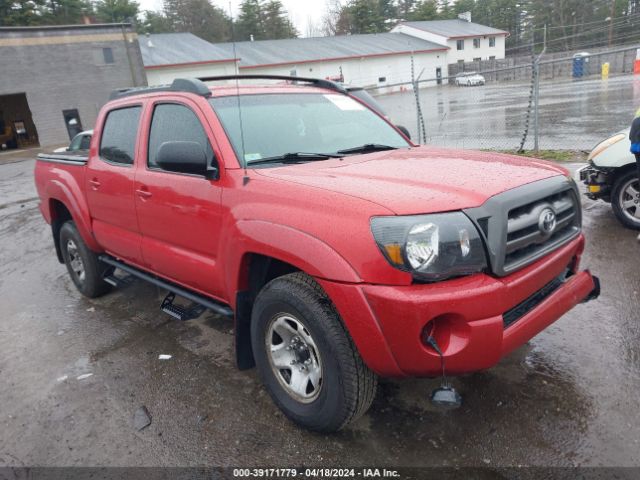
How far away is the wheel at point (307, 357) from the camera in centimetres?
245

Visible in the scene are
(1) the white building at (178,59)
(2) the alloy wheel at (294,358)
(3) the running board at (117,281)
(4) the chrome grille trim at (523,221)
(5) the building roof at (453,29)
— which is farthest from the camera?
(5) the building roof at (453,29)

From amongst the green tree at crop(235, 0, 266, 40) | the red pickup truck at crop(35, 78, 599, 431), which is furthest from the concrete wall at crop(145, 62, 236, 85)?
the red pickup truck at crop(35, 78, 599, 431)

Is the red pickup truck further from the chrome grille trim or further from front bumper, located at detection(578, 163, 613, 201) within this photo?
front bumper, located at detection(578, 163, 613, 201)

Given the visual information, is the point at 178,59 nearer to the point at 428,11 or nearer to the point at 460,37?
the point at 460,37

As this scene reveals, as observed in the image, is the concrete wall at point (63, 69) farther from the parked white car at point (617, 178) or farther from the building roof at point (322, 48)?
the parked white car at point (617, 178)

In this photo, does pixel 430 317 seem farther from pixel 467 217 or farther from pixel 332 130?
pixel 332 130

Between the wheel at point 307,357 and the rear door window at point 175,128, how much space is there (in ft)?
3.47

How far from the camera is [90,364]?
3838mm

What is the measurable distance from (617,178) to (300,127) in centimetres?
410

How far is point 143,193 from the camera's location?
12.1 feet

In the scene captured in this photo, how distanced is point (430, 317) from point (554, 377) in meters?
1.48

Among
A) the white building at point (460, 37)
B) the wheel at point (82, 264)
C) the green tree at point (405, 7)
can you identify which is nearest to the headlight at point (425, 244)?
the wheel at point (82, 264)

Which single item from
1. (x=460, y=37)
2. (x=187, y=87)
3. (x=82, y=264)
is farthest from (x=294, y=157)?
(x=460, y=37)

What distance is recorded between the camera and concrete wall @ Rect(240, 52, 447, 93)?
4731 centimetres
